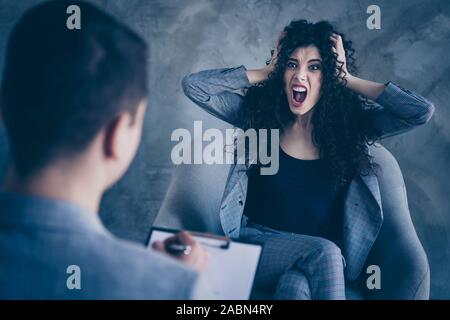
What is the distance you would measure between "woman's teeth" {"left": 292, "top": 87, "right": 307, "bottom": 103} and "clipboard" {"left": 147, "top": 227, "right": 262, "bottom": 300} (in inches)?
31.9

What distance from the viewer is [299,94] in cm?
231

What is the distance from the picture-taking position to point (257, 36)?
2.42m

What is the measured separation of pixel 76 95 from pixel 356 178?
1.39m

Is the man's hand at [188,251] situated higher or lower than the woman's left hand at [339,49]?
lower

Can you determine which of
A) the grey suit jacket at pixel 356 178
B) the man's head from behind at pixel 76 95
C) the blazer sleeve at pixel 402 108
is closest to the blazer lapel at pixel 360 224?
the grey suit jacket at pixel 356 178

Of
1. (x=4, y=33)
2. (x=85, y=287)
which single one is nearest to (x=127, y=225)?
(x=4, y=33)

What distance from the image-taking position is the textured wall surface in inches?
94.6

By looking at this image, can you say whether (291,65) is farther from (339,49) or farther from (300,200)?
(300,200)

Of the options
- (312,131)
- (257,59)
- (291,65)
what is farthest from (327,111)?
(257,59)

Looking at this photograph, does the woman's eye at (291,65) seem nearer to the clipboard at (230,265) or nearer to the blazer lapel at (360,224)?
the blazer lapel at (360,224)

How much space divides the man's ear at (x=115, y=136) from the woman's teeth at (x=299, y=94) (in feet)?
4.12

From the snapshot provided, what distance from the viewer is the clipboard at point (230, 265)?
1703mm

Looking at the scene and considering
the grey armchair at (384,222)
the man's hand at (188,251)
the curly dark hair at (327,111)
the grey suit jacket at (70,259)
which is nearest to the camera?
the grey suit jacket at (70,259)

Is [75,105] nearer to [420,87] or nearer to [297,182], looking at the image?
[297,182]
